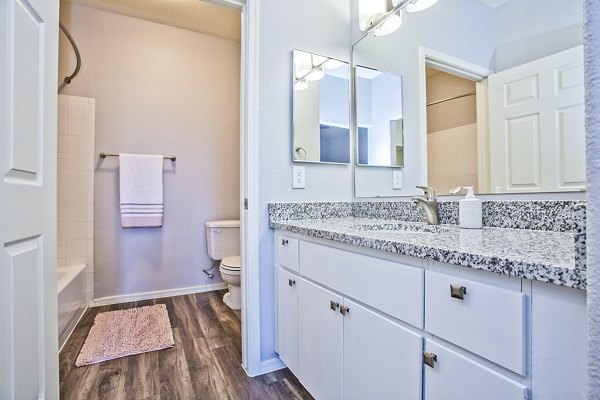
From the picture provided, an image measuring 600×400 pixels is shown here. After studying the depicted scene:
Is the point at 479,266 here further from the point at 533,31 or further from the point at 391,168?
the point at 391,168

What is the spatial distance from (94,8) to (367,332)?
10.5 ft

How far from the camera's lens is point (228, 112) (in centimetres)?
297

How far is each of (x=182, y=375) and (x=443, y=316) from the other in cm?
141

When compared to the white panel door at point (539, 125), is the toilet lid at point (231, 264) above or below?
below

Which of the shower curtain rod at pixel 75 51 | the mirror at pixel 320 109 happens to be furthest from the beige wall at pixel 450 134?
the shower curtain rod at pixel 75 51

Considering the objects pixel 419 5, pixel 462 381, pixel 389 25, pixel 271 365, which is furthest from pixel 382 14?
pixel 271 365

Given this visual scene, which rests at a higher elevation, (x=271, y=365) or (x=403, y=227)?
(x=403, y=227)

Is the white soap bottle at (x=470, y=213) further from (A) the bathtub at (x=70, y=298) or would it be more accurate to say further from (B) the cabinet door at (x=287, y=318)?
(A) the bathtub at (x=70, y=298)

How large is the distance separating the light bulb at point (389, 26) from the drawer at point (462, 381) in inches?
61.5

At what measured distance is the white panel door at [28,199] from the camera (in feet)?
2.39

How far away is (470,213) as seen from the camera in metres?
1.09

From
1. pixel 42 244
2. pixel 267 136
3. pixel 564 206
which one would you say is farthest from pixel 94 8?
pixel 564 206

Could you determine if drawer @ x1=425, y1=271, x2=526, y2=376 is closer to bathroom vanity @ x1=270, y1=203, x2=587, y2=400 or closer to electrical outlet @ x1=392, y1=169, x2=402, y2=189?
bathroom vanity @ x1=270, y1=203, x2=587, y2=400

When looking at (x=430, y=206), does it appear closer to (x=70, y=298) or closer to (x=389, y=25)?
(x=389, y=25)
